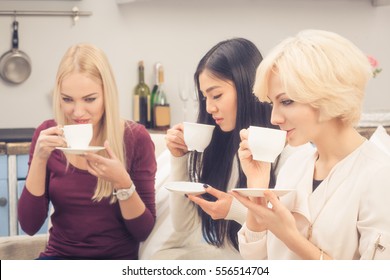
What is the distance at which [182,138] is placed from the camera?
3.90ft

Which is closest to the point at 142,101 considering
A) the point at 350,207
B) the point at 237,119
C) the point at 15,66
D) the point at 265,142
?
the point at 15,66

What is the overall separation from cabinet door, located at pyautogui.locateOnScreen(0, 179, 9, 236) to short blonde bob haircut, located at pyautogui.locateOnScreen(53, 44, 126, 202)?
0.95m

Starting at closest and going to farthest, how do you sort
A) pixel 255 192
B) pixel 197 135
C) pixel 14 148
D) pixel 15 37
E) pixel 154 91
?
pixel 255 192
pixel 197 135
pixel 14 148
pixel 15 37
pixel 154 91

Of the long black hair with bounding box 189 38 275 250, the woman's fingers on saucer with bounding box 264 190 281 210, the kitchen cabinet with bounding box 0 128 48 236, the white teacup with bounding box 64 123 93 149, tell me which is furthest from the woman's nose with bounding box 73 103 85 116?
the kitchen cabinet with bounding box 0 128 48 236

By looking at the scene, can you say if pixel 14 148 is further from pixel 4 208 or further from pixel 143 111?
pixel 143 111

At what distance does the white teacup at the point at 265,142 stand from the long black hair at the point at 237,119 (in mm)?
224

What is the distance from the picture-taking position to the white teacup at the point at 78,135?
114cm

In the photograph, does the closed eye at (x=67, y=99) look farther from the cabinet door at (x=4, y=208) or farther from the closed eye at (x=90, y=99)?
the cabinet door at (x=4, y=208)

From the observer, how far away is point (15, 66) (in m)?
2.31

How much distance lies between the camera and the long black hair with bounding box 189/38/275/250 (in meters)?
1.17

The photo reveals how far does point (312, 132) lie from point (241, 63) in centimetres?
31

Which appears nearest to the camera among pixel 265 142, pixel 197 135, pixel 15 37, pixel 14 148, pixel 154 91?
pixel 265 142

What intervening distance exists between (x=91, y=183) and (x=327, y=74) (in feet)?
2.07

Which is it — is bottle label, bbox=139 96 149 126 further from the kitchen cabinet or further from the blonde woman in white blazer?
the blonde woman in white blazer
